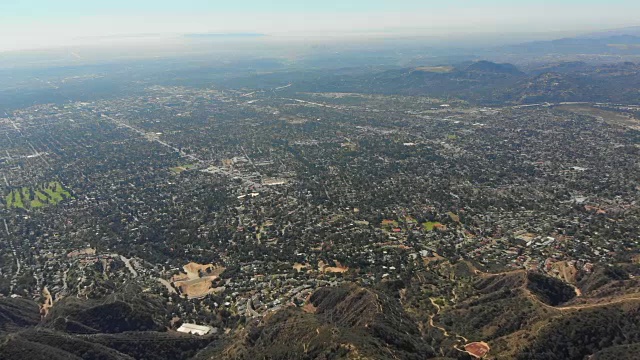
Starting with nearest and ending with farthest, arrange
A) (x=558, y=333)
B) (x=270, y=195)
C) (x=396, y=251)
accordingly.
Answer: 1. (x=558, y=333)
2. (x=396, y=251)
3. (x=270, y=195)

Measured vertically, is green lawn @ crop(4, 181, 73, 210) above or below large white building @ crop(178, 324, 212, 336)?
above

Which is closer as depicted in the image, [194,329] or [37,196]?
[194,329]

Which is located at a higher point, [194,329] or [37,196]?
[37,196]

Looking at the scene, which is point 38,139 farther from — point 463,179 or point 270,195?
point 463,179

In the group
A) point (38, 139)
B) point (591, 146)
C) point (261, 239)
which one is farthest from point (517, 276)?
point (38, 139)

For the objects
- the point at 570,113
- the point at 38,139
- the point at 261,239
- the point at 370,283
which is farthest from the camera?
the point at 570,113

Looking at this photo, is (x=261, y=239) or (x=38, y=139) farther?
(x=38, y=139)

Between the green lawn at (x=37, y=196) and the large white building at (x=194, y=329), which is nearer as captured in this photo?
the large white building at (x=194, y=329)

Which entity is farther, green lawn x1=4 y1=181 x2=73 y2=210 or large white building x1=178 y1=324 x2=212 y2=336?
green lawn x1=4 y1=181 x2=73 y2=210

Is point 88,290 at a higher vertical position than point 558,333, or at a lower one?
lower

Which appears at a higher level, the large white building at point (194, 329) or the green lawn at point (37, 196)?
the green lawn at point (37, 196)

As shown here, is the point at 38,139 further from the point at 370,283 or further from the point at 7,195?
the point at 370,283
